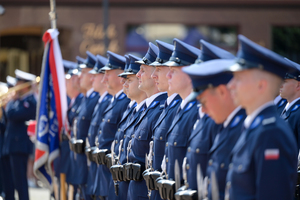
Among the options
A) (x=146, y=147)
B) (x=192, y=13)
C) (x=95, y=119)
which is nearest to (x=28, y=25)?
(x=192, y=13)

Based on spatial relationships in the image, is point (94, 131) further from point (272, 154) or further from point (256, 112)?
point (272, 154)

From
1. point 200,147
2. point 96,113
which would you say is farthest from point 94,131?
point 200,147

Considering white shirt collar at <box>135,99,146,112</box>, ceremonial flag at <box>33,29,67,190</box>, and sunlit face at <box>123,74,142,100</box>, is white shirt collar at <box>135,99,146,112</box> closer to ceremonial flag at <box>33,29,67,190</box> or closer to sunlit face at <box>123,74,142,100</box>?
sunlit face at <box>123,74,142,100</box>

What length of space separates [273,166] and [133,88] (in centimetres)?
297

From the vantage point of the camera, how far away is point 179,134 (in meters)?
4.14

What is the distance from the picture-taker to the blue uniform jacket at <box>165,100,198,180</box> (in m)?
4.10

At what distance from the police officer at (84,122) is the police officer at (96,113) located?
300 mm

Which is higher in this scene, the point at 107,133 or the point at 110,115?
the point at 110,115

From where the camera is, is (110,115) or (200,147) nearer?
(200,147)

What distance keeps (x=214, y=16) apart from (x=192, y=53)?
496 inches

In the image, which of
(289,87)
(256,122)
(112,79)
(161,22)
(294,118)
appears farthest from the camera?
(161,22)

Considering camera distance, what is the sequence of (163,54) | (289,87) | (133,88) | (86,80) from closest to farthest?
1. (163,54)
2. (289,87)
3. (133,88)
4. (86,80)

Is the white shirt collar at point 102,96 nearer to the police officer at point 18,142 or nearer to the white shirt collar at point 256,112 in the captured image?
the police officer at point 18,142

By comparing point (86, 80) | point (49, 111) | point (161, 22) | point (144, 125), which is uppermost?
point (161, 22)
